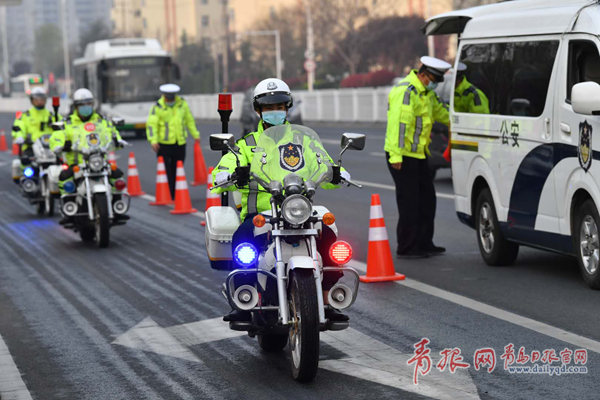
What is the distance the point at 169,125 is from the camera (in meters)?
19.3

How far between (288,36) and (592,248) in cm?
7979

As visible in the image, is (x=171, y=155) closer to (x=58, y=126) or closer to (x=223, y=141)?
(x=58, y=126)

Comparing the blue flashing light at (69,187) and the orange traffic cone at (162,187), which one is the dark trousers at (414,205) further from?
the orange traffic cone at (162,187)

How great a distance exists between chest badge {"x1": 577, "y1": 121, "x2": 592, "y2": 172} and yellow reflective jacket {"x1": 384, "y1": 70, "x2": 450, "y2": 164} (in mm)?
2523

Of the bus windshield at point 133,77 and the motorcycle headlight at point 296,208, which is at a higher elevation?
the motorcycle headlight at point 296,208

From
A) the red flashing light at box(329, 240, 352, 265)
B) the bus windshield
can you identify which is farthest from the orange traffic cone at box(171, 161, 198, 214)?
the bus windshield

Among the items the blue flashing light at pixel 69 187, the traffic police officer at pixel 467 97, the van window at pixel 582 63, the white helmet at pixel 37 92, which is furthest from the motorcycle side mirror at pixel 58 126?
the van window at pixel 582 63

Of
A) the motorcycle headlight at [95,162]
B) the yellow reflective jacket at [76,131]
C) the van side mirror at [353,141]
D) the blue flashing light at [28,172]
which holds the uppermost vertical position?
the van side mirror at [353,141]

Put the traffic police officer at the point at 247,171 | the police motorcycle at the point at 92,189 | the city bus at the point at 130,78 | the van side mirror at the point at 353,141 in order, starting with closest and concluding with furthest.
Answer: the traffic police officer at the point at 247,171, the van side mirror at the point at 353,141, the police motorcycle at the point at 92,189, the city bus at the point at 130,78

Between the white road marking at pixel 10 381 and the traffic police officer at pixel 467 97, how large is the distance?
5400 mm

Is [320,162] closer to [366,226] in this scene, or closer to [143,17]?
[366,226]

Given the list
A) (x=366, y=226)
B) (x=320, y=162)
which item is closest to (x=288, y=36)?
(x=366, y=226)

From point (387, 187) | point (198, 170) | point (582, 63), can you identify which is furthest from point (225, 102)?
point (198, 170)

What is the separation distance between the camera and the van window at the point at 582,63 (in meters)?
10.2
